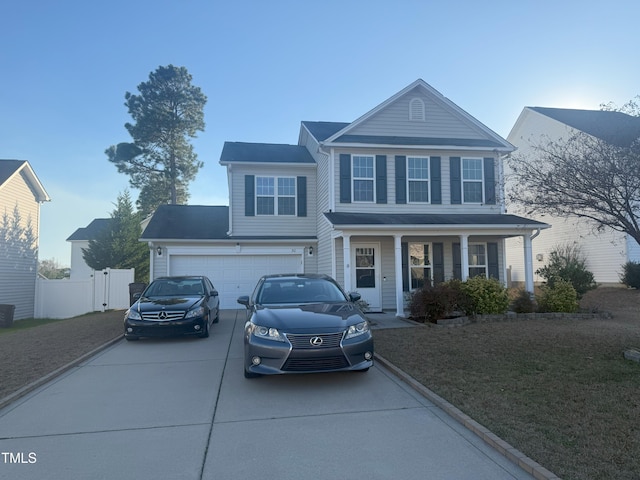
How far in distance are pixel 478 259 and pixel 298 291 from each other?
31.2ft

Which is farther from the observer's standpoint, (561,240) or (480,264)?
(561,240)

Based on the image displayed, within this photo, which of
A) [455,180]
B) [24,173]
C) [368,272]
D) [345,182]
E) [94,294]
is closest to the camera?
[345,182]

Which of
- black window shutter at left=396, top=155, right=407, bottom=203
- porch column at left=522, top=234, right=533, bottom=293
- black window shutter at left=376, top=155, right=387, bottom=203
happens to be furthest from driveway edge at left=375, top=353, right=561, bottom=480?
porch column at left=522, top=234, right=533, bottom=293

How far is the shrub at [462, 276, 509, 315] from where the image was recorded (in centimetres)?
1122

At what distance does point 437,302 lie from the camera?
10.9m

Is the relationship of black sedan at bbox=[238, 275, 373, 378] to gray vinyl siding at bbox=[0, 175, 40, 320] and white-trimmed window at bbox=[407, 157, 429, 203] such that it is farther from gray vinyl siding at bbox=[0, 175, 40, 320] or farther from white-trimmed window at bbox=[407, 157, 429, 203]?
gray vinyl siding at bbox=[0, 175, 40, 320]

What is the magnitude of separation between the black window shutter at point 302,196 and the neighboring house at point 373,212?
1.5 inches

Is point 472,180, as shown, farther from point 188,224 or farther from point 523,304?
point 188,224

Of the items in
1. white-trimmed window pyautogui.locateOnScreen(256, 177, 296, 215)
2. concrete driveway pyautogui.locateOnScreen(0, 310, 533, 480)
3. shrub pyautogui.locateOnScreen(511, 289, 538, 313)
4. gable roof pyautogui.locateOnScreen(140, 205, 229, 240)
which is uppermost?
white-trimmed window pyautogui.locateOnScreen(256, 177, 296, 215)

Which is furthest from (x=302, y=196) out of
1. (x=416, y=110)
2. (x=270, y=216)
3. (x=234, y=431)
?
(x=234, y=431)

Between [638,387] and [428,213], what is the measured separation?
9.16 metres

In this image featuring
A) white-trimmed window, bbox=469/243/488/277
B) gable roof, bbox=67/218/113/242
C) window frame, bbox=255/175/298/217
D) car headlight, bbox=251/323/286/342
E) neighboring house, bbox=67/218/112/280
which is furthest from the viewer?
gable roof, bbox=67/218/113/242

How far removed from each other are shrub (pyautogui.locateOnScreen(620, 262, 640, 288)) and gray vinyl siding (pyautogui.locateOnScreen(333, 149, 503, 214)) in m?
5.92

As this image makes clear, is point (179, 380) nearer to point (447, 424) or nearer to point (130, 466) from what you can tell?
point (130, 466)
